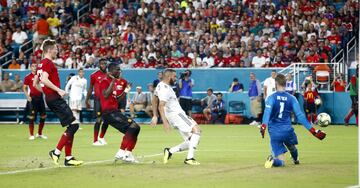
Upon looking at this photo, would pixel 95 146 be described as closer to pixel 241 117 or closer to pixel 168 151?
pixel 168 151

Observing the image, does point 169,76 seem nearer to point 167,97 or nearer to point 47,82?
point 167,97

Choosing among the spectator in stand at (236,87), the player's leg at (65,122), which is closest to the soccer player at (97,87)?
the player's leg at (65,122)

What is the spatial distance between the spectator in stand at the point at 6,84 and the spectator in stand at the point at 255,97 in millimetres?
10688

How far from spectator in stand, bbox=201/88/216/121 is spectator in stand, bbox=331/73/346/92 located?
4866 mm

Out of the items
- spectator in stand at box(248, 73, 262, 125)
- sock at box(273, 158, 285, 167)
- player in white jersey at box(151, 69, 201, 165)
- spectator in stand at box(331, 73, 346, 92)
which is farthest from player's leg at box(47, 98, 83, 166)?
spectator in stand at box(331, 73, 346, 92)

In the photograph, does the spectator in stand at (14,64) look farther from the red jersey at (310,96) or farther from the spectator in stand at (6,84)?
the red jersey at (310,96)

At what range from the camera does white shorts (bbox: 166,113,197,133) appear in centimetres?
1746

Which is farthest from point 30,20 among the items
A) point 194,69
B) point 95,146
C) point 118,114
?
point 118,114

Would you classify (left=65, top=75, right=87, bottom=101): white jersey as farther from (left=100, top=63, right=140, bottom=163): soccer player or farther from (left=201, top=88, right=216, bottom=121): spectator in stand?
(left=100, top=63, right=140, bottom=163): soccer player

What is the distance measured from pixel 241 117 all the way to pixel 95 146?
14169 millimetres

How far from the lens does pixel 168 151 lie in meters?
17.7

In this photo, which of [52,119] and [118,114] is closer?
[118,114]

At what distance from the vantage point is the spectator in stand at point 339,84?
35.4 m

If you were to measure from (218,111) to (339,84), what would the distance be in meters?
5.00
